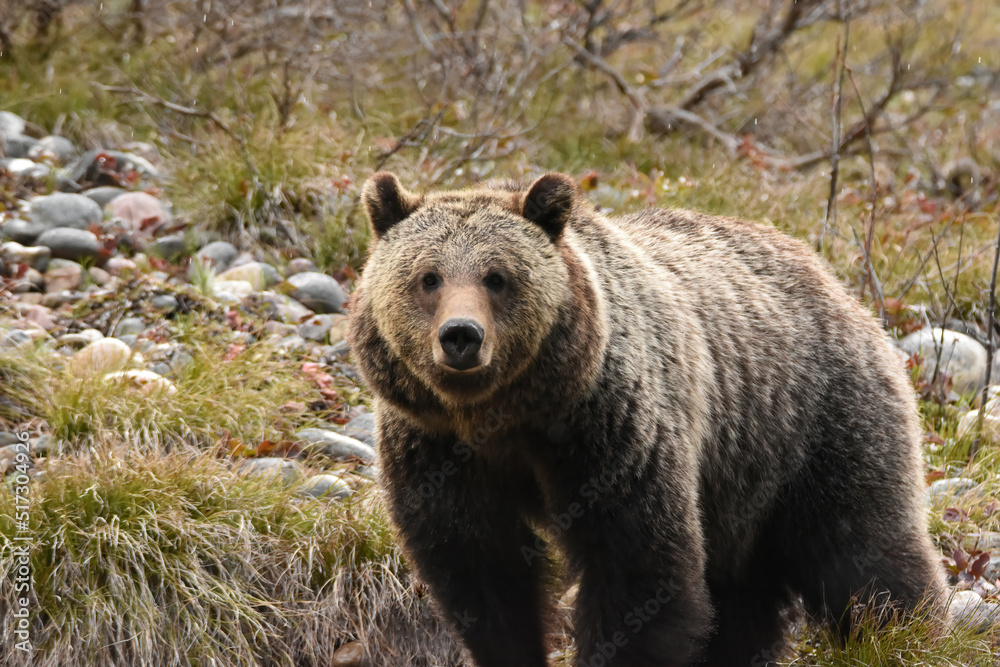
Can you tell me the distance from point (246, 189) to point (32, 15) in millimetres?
3599

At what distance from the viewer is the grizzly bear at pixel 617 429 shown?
3434 millimetres

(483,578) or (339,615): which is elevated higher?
(483,578)

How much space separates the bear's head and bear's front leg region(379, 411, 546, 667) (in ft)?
1.17

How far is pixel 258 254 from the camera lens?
23.3ft

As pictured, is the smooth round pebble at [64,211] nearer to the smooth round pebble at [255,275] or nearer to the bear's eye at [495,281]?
the smooth round pebble at [255,275]

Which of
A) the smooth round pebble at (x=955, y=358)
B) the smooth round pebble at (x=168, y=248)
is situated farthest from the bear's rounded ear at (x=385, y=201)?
the smooth round pebble at (x=955, y=358)

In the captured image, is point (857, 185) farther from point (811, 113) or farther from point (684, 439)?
point (684, 439)

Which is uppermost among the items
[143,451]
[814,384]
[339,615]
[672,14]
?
[672,14]

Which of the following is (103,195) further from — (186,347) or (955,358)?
(955,358)

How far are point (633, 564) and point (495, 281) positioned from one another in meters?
1.09

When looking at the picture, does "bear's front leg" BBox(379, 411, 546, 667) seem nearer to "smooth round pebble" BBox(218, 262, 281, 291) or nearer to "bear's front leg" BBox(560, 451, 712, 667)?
"bear's front leg" BBox(560, 451, 712, 667)

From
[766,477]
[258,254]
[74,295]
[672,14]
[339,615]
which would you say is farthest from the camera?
[672,14]

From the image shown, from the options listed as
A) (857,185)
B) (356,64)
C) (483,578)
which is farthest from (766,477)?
(356,64)

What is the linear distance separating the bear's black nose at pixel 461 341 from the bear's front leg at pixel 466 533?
524 millimetres
